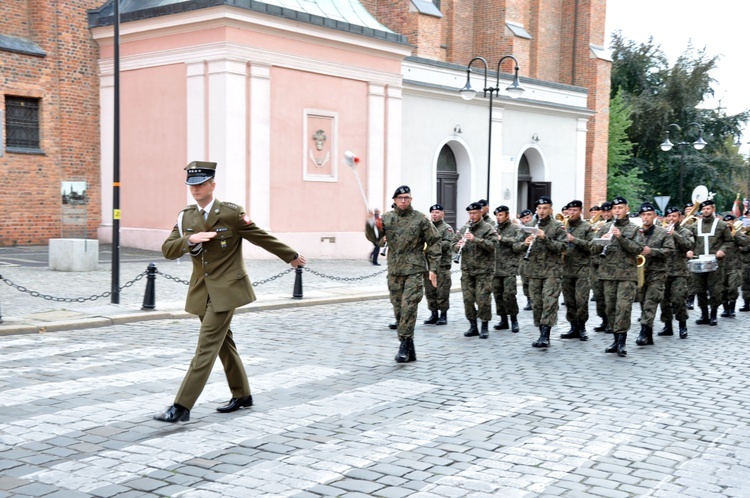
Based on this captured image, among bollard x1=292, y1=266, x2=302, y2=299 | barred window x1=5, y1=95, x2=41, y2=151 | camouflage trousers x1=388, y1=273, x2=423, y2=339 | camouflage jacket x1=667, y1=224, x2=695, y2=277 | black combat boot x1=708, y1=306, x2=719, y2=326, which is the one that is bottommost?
black combat boot x1=708, y1=306, x2=719, y2=326

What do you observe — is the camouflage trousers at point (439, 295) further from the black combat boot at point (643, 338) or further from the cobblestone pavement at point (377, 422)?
the black combat boot at point (643, 338)

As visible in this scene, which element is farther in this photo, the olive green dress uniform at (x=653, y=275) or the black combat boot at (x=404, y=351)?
the olive green dress uniform at (x=653, y=275)

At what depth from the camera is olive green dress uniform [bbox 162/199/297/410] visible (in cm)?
652

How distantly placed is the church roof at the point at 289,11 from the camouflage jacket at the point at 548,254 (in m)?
13.1

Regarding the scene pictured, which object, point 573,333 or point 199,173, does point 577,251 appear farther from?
point 199,173

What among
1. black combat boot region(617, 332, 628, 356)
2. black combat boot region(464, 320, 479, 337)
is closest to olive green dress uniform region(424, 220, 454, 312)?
black combat boot region(464, 320, 479, 337)

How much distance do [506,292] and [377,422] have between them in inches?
238

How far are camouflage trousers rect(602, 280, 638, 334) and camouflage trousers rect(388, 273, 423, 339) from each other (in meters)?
2.64

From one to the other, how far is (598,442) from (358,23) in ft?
68.7

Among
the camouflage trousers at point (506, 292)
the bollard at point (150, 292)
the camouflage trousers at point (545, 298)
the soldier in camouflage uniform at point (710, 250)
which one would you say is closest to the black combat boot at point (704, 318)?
the soldier in camouflage uniform at point (710, 250)

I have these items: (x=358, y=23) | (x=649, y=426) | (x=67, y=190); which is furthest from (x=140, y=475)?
(x=358, y=23)

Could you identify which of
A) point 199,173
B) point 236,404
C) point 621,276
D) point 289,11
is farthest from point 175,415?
point 289,11

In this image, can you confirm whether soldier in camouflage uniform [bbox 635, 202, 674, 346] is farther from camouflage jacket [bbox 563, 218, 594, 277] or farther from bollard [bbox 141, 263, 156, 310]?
bollard [bbox 141, 263, 156, 310]

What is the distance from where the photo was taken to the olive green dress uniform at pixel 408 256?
9266 mm
